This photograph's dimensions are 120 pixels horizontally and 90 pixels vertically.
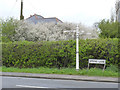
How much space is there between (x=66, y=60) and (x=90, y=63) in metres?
1.94

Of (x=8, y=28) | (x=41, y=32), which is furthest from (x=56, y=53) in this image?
(x=41, y=32)

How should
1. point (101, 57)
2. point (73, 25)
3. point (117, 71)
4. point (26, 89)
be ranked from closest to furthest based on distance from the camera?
point (26, 89) < point (117, 71) < point (101, 57) < point (73, 25)

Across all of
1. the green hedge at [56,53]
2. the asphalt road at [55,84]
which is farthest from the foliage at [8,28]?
the asphalt road at [55,84]

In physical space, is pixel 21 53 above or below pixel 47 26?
below

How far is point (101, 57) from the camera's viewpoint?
15.3 m

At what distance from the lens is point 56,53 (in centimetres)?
1641

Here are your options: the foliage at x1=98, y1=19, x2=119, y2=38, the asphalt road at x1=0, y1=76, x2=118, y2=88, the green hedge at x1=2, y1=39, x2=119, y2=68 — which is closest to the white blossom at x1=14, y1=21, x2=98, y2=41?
the foliage at x1=98, y1=19, x2=119, y2=38

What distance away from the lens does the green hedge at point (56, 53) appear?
15.1 metres

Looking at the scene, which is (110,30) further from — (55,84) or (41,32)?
(55,84)

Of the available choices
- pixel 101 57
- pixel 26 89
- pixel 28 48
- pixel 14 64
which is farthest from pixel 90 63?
pixel 26 89

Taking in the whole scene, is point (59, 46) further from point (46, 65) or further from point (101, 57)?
point (101, 57)

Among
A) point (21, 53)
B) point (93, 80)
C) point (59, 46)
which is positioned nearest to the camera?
point (93, 80)

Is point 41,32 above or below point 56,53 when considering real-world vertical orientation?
above

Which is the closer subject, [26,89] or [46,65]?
[26,89]
